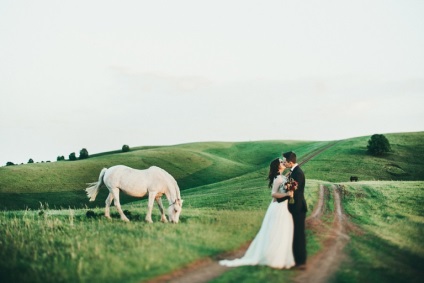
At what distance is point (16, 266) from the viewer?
11602 mm

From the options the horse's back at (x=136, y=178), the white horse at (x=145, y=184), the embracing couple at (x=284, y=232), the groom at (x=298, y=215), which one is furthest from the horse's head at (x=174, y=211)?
the groom at (x=298, y=215)

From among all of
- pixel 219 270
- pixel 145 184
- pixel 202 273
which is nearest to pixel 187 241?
pixel 219 270

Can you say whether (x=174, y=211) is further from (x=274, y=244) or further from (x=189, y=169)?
(x=189, y=169)

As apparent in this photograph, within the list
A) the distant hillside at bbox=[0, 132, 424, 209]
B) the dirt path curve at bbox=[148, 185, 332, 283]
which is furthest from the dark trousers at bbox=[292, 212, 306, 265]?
the distant hillside at bbox=[0, 132, 424, 209]

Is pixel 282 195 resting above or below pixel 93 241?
above

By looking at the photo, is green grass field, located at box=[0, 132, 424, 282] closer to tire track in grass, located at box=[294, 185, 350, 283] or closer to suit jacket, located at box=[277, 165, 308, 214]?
tire track in grass, located at box=[294, 185, 350, 283]

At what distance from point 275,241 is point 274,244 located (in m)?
0.12

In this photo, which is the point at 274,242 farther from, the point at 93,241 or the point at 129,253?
the point at 93,241

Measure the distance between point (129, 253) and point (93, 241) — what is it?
7.71 ft

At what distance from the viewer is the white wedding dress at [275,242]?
12.9 m

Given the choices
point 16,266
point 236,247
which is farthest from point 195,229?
point 16,266

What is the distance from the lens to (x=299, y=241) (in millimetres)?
13133

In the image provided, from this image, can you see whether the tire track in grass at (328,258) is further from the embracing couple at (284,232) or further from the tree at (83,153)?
the tree at (83,153)

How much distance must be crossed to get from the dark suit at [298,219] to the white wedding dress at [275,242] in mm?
156
